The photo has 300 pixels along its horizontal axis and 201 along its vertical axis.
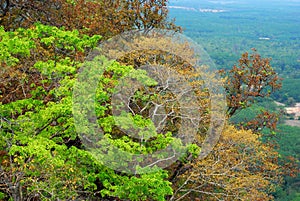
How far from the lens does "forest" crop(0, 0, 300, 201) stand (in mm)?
9266

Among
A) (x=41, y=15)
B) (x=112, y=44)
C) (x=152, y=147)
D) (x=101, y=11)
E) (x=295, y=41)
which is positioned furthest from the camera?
(x=295, y=41)

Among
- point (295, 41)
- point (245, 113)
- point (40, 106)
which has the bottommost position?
point (295, 41)

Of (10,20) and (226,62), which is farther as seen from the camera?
(226,62)

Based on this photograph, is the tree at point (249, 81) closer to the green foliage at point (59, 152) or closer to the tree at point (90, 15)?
the tree at point (90, 15)

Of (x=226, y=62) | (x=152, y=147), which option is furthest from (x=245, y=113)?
(x=226, y=62)

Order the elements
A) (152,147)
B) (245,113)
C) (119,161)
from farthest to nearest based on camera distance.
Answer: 1. (245,113)
2. (152,147)
3. (119,161)

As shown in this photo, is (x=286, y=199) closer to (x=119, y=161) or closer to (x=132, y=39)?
(x=132, y=39)

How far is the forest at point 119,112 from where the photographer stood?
365 inches

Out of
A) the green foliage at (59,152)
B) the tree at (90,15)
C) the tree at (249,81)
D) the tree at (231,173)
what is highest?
the tree at (90,15)

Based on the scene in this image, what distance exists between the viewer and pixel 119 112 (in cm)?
1179

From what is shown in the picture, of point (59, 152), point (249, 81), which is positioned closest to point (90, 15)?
point (249, 81)

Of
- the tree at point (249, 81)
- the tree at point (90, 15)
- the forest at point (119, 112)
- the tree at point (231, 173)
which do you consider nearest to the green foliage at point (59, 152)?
the forest at point (119, 112)

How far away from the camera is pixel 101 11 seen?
19.1 metres

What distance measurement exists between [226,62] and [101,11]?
7688 centimetres
